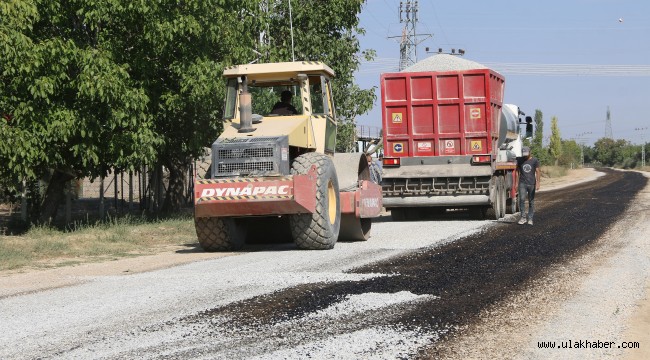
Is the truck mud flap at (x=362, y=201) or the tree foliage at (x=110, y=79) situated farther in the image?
the tree foliage at (x=110, y=79)

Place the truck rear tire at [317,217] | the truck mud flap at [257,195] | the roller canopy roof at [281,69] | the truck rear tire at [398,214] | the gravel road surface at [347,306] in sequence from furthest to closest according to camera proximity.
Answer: the truck rear tire at [398,214] → the roller canopy roof at [281,69] → the truck rear tire at [317,217] → the truck mud flap at [257,195] → the gravel road surface at [347,306]

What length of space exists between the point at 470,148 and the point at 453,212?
4071 millimetres

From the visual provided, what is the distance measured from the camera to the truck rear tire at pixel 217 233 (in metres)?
14.4

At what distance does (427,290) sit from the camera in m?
9.52

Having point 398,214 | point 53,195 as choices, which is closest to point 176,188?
point 53,195

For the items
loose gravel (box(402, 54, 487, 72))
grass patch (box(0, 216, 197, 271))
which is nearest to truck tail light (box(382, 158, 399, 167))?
loose gravel (box(402, 54, 487, 72))

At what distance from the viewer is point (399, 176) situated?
Result: 21484 mm

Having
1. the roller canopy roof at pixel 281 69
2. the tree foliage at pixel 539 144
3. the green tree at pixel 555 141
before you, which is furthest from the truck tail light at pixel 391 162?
the green tree at pixel 555 141

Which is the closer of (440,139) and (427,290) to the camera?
(427,290)

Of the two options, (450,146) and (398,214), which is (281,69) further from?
(398,214)

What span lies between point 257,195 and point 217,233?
4.52 ft

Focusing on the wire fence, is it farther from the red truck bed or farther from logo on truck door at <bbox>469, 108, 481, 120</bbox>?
logo on truck door at <bbox>469, 108, 481, 120</bbox>

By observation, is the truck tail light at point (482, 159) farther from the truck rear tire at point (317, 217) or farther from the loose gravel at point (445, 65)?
the truck rear tire at point (317, 217)

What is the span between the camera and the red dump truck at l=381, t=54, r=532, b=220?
2114 cm
